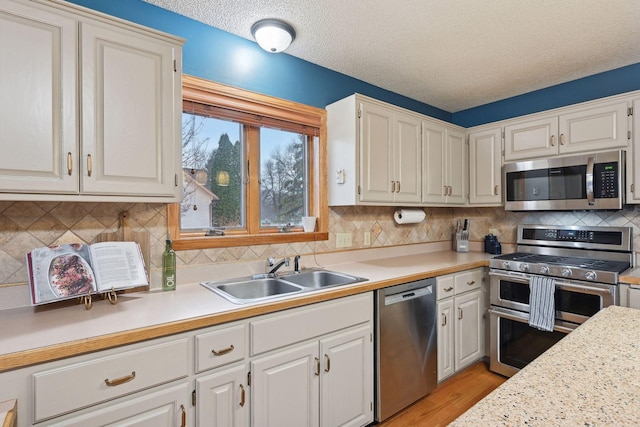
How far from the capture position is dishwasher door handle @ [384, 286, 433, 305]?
80.0 inches

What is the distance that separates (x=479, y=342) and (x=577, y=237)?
1163mm

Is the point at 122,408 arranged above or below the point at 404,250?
below

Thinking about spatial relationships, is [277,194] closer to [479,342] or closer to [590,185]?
[479,342]

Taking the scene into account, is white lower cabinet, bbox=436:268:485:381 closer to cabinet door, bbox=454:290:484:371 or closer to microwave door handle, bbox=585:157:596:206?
cabinet door, bbox=454:290:484:371

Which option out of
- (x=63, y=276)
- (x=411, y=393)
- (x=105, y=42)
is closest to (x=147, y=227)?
(x=63, y=276)

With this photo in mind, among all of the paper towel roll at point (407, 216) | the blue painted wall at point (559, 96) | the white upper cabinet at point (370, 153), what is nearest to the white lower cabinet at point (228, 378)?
the white upper cabinet at point (370, 153)

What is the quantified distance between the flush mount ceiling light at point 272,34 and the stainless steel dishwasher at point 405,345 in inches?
63.5

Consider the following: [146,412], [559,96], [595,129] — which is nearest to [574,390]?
[146,412]

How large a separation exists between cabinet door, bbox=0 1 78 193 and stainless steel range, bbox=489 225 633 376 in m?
2.81

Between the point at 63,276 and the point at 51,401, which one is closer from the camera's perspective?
the point at 51,401

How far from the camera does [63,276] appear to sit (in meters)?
1.42

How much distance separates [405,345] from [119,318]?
160cm

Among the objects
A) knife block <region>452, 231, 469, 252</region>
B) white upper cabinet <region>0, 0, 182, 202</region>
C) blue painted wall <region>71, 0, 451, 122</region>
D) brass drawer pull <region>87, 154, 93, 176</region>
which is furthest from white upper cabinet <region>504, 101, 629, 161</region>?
brass drawer pull <region>87, 154, 93, 176</region>

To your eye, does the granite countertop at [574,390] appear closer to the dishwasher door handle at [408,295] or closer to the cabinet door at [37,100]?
the dishwasher door handle at [408,295]
